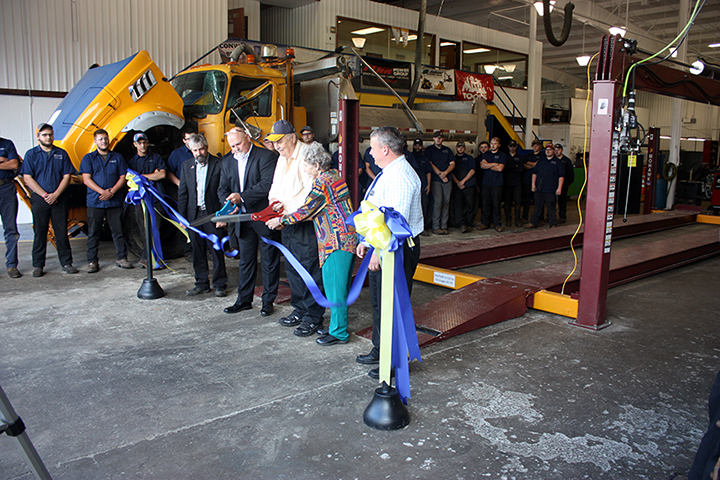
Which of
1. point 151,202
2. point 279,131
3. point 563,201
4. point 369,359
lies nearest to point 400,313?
point 369,359

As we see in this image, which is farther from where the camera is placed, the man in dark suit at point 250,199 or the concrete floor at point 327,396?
the man in dark suit at point 250,199

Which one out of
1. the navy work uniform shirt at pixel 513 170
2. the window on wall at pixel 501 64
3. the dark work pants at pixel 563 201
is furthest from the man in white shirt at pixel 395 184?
the window on wall at pixel 501 64

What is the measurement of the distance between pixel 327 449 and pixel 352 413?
45cm

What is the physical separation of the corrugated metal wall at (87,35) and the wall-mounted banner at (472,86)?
6942mm

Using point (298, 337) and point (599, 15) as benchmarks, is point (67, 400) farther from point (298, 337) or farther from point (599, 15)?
point (599, 15)

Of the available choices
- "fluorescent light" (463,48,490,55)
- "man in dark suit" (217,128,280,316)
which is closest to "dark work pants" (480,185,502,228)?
"man in dark suit" (217,128,280,316)

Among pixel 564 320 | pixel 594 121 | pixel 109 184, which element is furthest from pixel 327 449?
pixel 109 184

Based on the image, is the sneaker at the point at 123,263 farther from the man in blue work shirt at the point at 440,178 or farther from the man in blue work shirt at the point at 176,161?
the man in blue work shirt at the point at 440,178

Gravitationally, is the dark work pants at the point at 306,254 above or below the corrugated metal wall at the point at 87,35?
below

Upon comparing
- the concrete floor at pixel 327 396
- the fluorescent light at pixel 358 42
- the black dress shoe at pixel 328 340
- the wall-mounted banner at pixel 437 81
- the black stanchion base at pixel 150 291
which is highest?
the fluorescent light at pixel 358 42

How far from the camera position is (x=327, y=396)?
370 cm

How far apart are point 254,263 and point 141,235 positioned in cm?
306

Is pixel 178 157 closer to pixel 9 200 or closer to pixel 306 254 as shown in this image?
pixel 9 200

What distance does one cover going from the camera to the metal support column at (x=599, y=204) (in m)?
4.87
